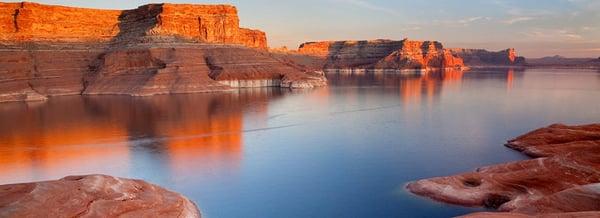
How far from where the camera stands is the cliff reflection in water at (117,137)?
94.6 feet

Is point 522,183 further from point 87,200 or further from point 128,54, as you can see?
point 128,54

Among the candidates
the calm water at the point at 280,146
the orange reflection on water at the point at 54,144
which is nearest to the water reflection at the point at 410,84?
the calm water at the point at 280,146

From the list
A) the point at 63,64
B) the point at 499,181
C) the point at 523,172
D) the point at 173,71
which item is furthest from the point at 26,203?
the point at 63,64

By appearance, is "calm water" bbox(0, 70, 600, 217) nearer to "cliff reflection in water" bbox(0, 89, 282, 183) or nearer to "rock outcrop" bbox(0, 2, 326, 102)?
"cliff reflection in water" bbox(0, 89, 282, 183)

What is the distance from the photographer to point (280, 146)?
115ft

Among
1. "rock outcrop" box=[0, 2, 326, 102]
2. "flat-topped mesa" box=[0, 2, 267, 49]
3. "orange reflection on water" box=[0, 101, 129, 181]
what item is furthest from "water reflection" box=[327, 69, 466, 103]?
"orange reflection on water" box=[0, 101, 129, 181]

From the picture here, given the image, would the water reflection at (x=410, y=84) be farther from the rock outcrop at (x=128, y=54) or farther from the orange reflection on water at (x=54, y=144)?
the orange reflection on water at (x=54, y=144)

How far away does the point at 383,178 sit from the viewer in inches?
1003

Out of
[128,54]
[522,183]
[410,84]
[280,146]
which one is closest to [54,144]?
[280,146]

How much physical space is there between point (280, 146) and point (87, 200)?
65.6ft

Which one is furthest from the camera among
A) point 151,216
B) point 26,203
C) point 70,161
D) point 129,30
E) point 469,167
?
point 129,30

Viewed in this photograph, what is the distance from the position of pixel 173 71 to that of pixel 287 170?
60.5 m

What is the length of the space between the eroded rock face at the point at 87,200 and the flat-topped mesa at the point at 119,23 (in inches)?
3079

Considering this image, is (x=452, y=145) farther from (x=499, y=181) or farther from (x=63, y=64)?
(x=63, y=64)
